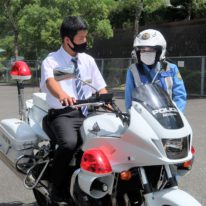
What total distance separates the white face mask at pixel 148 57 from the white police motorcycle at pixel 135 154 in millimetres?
375

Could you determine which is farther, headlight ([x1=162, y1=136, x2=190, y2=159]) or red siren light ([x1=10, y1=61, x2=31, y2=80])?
red siren light ([x1=10, y1=61, x2=31, y2=80])

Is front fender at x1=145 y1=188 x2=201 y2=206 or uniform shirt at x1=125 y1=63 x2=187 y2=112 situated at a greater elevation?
uniform shirt at x1=125 y1=63 x2=187 y2=112

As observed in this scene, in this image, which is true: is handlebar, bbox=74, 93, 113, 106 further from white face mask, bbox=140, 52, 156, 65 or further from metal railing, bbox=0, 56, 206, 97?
metal railing, bbox=0, 56, 206, 97

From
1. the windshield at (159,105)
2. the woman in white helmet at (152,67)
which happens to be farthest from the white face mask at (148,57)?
the windshield at (159,105)

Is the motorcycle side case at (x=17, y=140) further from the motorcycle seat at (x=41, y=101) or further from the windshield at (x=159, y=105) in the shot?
the windshield at (x=159, y=105)

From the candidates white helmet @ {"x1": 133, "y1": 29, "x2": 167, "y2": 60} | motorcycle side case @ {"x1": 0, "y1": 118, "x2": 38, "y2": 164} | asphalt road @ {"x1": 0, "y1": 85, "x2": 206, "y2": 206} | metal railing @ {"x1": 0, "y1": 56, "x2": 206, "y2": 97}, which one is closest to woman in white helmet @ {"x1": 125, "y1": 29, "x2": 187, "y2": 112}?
white helmet @ {"x1": 133, "y1": 29, "x2": 167, "y2": 60}

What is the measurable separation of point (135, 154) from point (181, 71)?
1748cm

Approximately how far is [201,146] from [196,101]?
8.87 meters

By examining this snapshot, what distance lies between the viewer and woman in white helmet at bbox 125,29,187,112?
4.12 meters

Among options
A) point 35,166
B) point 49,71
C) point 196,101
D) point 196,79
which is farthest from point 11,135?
point 196,79

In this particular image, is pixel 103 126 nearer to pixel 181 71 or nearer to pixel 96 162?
pixel 96 162

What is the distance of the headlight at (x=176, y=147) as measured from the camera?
3.51 metres

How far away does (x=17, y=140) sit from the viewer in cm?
503

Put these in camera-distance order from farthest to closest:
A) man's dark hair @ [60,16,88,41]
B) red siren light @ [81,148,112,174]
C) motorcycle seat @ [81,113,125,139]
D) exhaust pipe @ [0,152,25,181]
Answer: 1. exhaust pipe @ [0,152,25,181]
2. man's dark hair @ [60,16,88,41]
3. motorcycle seat @ [81,113,125,139]
4. red siren light @ [81,148,112,174]
